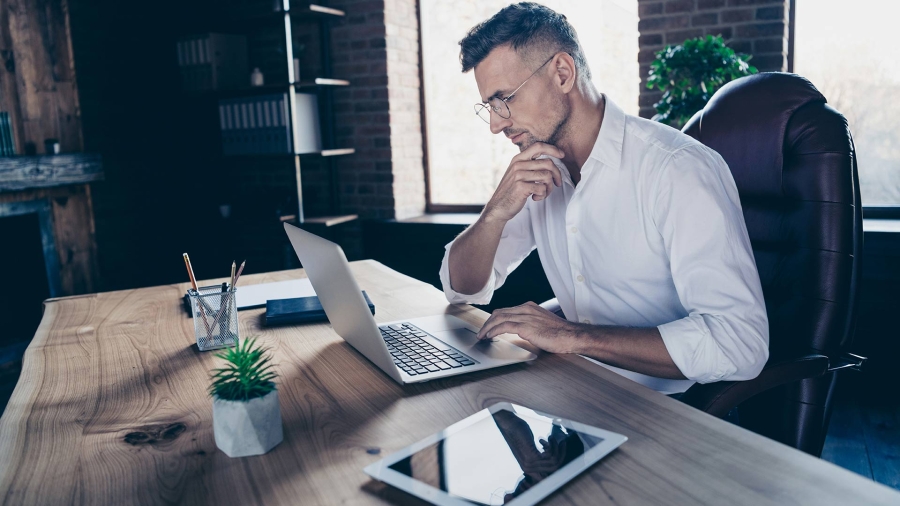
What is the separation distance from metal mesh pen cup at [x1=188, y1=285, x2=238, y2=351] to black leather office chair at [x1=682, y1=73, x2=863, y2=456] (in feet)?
2.90

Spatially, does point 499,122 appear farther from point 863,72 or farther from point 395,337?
point 863,72

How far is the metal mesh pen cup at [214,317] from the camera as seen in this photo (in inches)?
50.0

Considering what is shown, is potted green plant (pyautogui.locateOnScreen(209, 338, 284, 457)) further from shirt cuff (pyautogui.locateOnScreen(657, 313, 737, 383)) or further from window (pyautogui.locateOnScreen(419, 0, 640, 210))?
window (pyautogui.locateOnScreen(419, 0, 640, 210))

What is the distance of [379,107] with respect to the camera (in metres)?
3.84

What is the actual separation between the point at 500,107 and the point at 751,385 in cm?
80

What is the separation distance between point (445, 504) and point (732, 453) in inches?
13.6

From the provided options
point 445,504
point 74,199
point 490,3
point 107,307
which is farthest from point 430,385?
point 74,199

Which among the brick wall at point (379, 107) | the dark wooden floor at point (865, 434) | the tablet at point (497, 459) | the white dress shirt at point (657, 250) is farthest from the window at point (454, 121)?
the tablet at point (497, 459)

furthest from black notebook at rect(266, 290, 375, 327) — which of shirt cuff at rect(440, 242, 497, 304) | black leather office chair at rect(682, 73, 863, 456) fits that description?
black leather office chair at rect(682, 73, 863, 456)

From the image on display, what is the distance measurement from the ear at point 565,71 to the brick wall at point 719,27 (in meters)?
1.84

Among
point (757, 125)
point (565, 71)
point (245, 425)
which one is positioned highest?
point (565, 71)

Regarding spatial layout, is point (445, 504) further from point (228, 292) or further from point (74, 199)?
point (74, 199)

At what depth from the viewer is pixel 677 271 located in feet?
4.07

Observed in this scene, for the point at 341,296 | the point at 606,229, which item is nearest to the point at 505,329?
the point at 341,296
